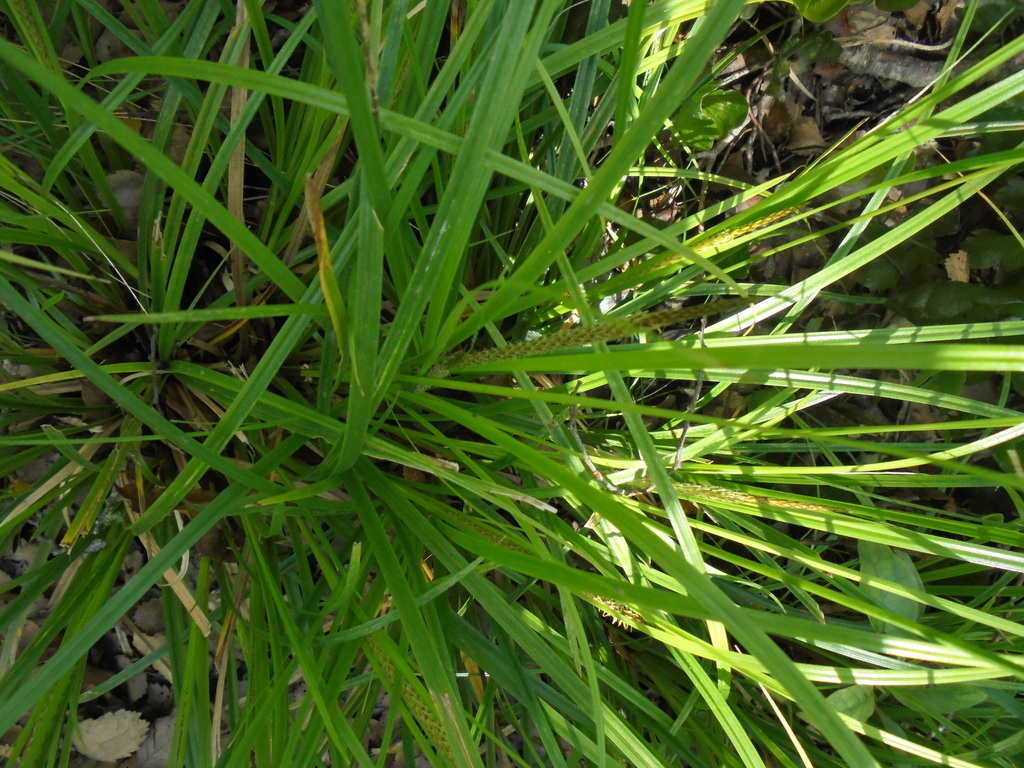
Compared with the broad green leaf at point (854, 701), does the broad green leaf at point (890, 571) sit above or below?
above

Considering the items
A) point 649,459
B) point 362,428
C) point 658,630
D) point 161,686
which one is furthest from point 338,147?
point 161,686

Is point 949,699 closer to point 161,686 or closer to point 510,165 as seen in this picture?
point 510,165

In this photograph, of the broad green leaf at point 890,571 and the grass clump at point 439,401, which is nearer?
the grass clump at point 439,401

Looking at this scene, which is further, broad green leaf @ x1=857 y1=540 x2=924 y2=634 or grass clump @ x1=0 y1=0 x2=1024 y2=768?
broad green leaf @ x1=857 y1=540 x2=924 y2=634

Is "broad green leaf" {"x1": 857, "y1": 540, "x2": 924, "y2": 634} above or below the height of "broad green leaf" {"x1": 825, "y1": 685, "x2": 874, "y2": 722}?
above

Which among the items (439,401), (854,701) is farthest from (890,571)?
(439,401)

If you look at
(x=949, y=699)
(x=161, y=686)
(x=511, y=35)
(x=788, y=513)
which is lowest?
(x=161, y=686)

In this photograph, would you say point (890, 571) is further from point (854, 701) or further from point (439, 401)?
point (439, 401)

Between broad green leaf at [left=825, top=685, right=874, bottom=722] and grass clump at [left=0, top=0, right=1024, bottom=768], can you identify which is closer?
grass clump at [left=0, top=0, right=1024, bottom=768]
